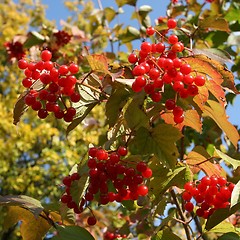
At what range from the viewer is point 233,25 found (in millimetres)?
2988

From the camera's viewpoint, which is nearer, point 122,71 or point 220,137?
point 122,71

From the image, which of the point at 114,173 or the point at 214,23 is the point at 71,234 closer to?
the point at 114,173

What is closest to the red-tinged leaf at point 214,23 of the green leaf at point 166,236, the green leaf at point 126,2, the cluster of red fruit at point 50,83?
the cluster of red fruit at point 50,83

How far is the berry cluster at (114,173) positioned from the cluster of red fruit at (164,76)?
199 millimetres

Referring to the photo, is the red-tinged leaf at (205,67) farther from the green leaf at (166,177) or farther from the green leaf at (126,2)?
the green leaf at (126,2)

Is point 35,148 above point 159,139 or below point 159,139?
below

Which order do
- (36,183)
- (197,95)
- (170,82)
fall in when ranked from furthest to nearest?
1. (36,183)
2. (197,95)
3. (170,82)

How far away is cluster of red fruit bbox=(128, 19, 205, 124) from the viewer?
1136 mm

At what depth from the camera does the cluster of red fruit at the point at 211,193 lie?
128 cm

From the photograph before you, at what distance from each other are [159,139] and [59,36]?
244cm

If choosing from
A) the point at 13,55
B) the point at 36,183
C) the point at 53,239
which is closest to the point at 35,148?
the point at 36,183

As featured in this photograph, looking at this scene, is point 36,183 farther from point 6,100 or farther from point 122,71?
point 122,71

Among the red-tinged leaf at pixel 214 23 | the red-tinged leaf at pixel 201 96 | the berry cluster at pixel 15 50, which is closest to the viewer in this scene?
the red-tinged leaf at pixel 201 96

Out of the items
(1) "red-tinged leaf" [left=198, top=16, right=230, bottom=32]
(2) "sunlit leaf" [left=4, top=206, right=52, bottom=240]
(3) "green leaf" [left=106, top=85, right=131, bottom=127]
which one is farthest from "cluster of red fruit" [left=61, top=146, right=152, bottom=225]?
Answer: (1) "red-tinged leaf" [left=198, top=16, right=230, bottom=32]
